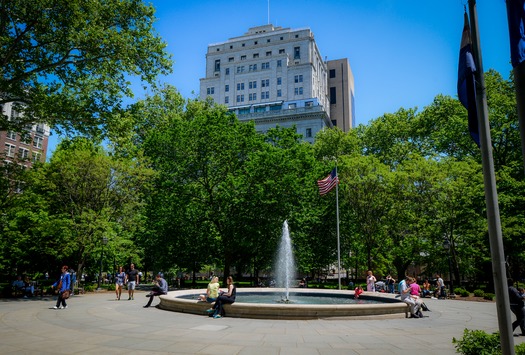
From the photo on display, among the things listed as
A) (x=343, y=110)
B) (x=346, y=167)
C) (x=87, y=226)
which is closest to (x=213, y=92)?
(x=343, y=110)

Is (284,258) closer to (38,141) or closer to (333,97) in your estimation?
(38,141)

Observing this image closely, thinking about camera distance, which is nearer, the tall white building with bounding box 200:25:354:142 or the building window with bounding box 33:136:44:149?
the building window with bounding box 33:136:44:149

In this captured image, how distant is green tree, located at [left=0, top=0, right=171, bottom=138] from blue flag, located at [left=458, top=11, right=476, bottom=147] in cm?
1839

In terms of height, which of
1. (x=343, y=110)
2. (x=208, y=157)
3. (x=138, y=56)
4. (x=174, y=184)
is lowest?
(x=174, y=184)

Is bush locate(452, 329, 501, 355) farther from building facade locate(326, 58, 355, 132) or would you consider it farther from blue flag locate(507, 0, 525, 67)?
building facade locate(326, 58, 355, 132)

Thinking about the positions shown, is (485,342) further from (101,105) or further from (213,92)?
(213,92)

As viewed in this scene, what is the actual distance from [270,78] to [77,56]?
257ft

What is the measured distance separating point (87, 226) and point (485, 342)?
27.7 metres

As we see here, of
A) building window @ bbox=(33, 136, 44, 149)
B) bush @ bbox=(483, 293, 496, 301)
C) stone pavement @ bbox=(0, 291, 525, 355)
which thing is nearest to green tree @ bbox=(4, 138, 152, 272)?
stone pavement @ bbox=(0, 291, 525, 355)

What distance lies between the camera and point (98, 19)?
69.8 ft

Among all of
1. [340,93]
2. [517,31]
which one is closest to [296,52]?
[340,93]

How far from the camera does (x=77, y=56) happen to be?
21.7 meters

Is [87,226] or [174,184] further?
[174,184]

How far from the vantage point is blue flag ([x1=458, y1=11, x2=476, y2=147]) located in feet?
23.8
